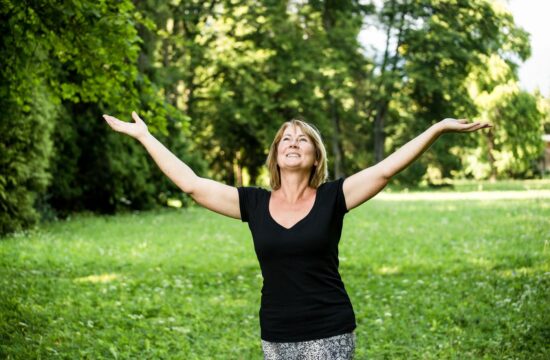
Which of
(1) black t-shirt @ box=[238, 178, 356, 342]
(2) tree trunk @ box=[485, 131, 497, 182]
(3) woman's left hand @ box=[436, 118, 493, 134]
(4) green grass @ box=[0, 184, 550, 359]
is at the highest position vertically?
(2) tree trunk @ box=[485, 131, 497, 182]

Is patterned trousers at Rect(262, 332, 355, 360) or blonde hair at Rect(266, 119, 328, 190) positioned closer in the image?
patterned trousers at Rect(262, 332, 355, 360)

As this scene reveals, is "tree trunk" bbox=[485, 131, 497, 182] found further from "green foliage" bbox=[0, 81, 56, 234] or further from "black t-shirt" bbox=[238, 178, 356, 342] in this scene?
"black t-shirt" bbox=[238, 178, 356, 342]

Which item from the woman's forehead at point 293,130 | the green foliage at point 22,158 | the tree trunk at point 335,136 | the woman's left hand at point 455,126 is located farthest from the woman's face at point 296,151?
the tree trunk at point 335,136

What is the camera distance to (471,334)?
702 centimetres

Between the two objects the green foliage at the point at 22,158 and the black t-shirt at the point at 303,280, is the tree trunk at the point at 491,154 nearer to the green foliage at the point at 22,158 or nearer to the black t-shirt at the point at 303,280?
the green foliage at the point at 22,158

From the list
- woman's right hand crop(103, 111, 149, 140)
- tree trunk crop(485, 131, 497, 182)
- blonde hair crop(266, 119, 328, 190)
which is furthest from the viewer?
tree trunk crop(485, 131, 497, 182)

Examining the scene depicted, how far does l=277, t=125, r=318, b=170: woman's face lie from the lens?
12.0 ft

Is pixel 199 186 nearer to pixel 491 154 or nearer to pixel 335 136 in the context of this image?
pixel 335 136

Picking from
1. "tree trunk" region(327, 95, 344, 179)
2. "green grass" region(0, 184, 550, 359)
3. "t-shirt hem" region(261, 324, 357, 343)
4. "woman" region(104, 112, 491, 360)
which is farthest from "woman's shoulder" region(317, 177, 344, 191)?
"tree trunk" region(327, 95, 344, 179)

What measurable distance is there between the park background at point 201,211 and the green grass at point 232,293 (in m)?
0.04

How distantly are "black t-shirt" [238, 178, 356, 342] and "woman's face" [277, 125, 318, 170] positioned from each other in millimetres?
288

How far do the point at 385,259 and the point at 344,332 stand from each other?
908 cm

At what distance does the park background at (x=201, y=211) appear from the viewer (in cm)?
724

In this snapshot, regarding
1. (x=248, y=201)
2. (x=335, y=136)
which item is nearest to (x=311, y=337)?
(x=248, y=201)
